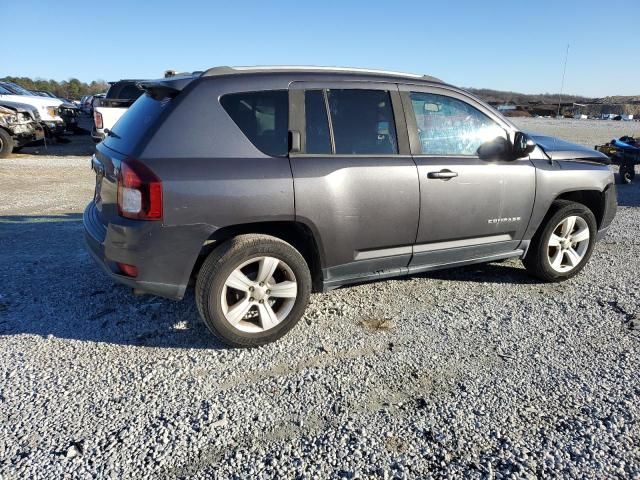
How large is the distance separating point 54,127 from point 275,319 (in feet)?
52.4

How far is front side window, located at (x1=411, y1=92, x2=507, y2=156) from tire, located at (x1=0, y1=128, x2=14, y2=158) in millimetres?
13106

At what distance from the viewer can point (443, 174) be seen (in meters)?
3.73

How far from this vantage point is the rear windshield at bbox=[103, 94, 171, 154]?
123 inches

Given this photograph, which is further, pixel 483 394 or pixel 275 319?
pixel 275 319

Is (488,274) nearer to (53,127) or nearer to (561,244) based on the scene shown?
(561,244)

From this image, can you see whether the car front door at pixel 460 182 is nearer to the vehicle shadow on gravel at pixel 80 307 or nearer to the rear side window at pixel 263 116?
the rear side window at pixel 263 116

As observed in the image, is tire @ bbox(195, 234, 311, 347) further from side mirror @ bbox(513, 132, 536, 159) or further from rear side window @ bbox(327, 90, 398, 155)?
side mirror @ bbox(513, 132, 536, 159)

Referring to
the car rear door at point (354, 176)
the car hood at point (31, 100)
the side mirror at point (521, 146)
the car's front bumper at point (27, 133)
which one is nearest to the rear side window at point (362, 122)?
the car rear door at point (354, 176)

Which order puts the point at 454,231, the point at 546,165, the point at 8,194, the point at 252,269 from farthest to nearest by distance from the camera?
the point at 8,194
the point at 546,165
the point at 454,231
the point at 252,269

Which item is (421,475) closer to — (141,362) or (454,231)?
(141,362)

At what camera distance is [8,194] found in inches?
334

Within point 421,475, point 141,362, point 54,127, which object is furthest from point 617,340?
point 54,127

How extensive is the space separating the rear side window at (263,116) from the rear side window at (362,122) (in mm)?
390

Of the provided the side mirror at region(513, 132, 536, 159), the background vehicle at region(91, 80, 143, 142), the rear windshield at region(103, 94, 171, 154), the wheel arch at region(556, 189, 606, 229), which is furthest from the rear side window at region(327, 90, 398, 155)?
the background vehicle at region(91, 80, 143, 142)
